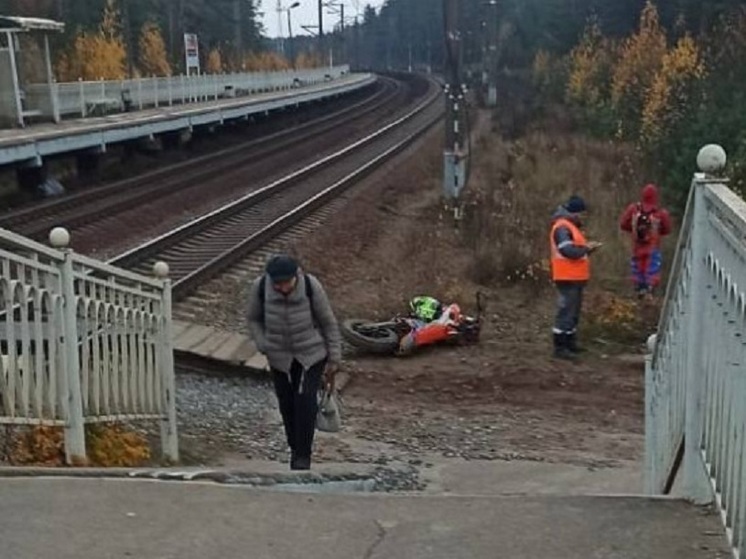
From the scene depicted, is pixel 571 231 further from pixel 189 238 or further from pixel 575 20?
pixel 575 20

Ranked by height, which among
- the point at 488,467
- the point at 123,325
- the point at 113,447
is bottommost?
the point at 488,467

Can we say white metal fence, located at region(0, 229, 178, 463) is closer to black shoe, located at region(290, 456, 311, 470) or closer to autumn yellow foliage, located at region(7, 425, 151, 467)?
autumn yellow foliage, located at region(7, 425, 151, 467)

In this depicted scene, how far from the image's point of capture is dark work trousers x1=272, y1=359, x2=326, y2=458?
730 centimetres

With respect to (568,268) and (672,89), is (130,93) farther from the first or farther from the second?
(568,268)

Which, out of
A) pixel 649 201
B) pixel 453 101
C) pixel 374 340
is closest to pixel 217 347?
pixel 374 340

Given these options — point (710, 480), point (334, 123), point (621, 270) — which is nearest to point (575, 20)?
point (334, 123)

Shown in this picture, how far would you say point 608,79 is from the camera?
153 feet

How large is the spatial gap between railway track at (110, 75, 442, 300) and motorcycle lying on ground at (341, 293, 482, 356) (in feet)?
7.43

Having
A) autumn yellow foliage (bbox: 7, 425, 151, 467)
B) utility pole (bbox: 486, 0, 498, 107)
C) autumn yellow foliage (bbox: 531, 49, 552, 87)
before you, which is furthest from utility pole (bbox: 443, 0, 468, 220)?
autumn yellow foliage (bbox: 531, 49, 552, 87)

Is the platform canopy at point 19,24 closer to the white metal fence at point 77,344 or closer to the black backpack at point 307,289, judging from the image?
the white metal fence at point 77,344

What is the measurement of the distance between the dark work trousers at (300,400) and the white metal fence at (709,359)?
242cm

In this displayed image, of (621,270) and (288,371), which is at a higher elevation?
(288,371)

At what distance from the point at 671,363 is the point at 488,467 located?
3355mm

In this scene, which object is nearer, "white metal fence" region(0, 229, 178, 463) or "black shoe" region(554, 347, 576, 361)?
"white metal fence" region(0, 229, 178, 463)
